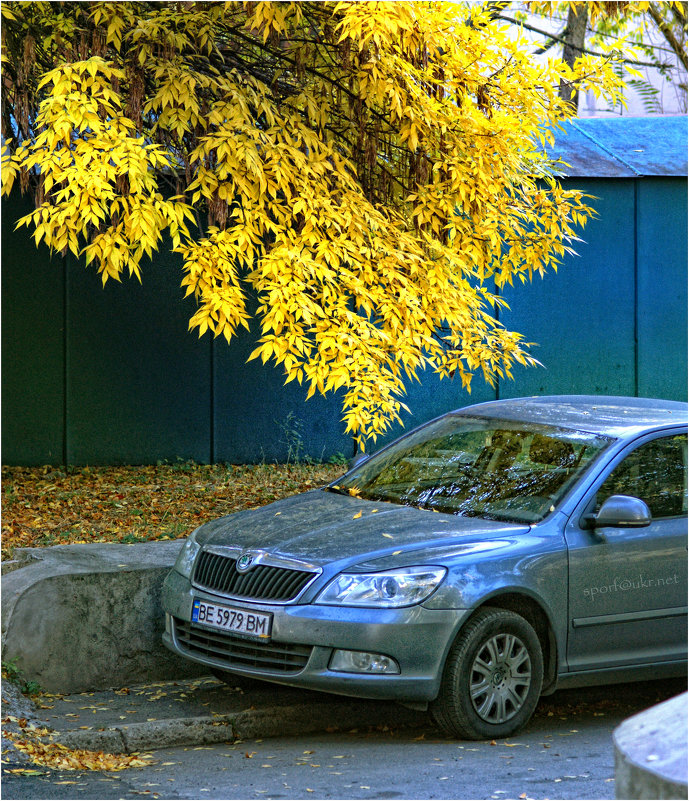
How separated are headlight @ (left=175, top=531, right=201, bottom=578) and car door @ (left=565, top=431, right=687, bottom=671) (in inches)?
78.6

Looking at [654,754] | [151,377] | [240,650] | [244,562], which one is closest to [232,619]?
[240,650]

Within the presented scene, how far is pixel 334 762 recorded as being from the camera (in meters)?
4.97

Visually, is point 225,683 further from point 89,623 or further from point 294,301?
point 294,301

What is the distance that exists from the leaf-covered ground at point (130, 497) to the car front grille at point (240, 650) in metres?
2.28

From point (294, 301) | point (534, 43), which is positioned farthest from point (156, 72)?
point (534, 43)

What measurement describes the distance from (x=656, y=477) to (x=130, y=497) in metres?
5.35

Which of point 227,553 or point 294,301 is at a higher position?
point 294,301

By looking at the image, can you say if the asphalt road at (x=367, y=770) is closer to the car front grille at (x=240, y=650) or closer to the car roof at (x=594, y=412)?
the car front grille at (x=240, y=650)

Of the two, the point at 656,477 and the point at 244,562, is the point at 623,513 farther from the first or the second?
the point at 244,562

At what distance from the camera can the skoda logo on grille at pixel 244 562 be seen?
5.30 metres

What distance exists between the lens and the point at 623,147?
13352 millimetres

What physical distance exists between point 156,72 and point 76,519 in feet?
12.5

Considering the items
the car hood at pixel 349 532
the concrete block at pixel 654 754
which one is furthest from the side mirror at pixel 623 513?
the concrete block at pixel 654 754

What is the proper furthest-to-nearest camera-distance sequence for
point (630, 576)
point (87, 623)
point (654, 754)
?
point (87, 623) → point (630, 576) → point (654, 754)
